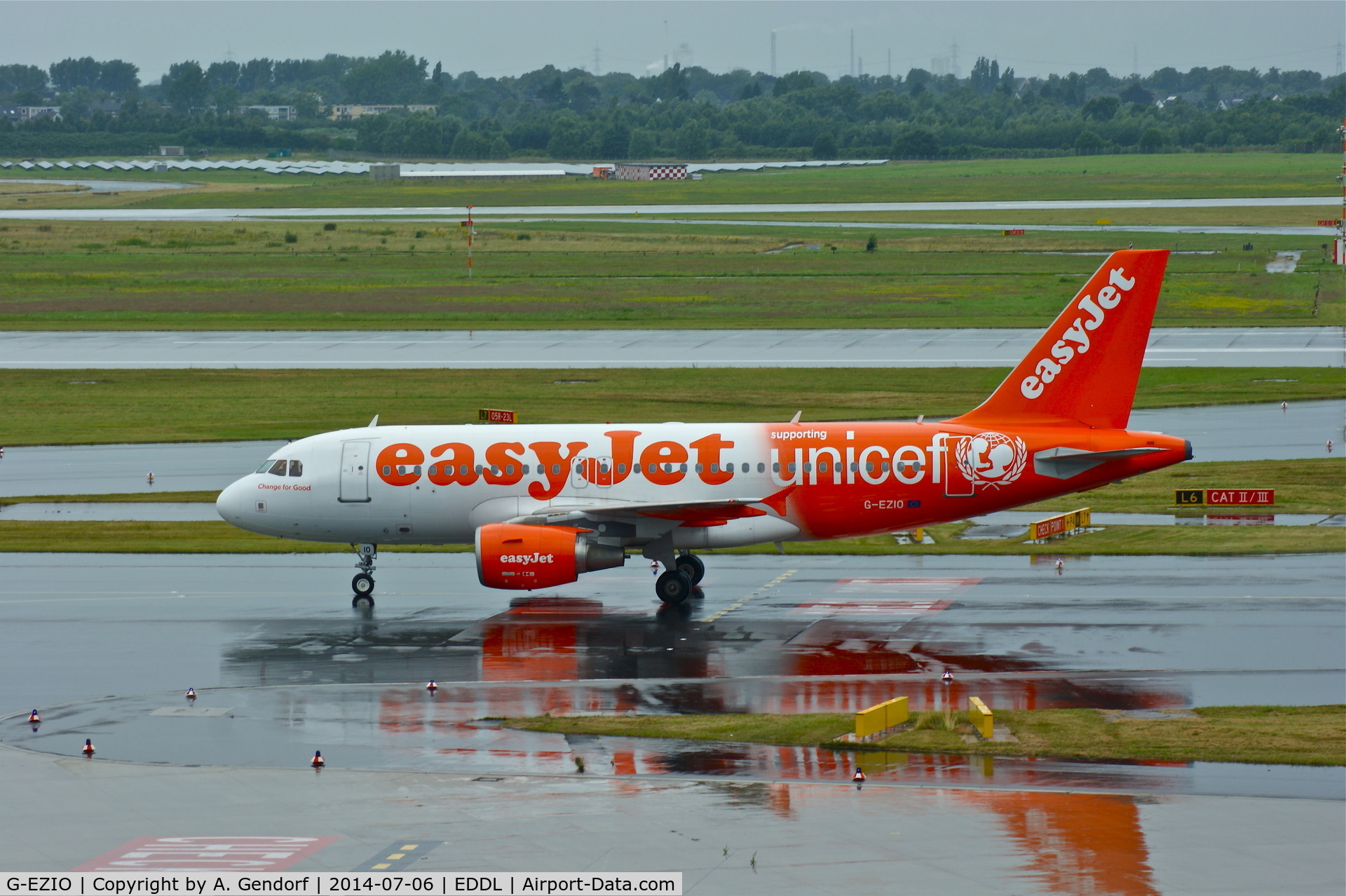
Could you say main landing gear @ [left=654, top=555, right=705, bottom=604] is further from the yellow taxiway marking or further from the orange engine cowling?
the orange engine cowling

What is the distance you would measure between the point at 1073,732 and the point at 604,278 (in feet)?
306

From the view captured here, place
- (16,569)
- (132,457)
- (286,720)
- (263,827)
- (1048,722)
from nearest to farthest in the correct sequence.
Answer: (263,827) → (1048,722) → (286,720) → (16,569) → (132,457)

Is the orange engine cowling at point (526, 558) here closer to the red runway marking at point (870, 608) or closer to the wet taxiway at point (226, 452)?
the red runway marking at point (870, 608)

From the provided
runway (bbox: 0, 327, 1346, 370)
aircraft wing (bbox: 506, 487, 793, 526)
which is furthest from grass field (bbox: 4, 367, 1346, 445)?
aircraft wing (bbox: 506, 487, 793, 526)

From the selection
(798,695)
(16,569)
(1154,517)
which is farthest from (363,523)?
(1154,517)

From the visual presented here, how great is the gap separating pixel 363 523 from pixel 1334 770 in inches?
899

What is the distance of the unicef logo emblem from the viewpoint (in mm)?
33594

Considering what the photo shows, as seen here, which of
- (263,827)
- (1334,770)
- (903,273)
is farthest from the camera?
(903,273)

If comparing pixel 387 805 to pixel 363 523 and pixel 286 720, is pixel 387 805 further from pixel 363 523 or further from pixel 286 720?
pixel 363 523

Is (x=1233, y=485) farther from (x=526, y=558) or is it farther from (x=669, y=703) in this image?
(x=669, y=703)

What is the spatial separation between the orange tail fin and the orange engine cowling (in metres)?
10.5

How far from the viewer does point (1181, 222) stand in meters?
148

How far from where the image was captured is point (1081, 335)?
34375mm

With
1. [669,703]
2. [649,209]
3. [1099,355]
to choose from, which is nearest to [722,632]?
[669,703]
